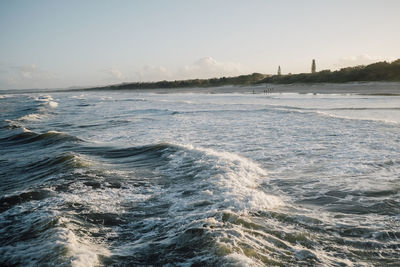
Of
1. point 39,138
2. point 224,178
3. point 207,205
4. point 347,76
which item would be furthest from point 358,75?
point 207,205

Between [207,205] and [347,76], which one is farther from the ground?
[347,76]

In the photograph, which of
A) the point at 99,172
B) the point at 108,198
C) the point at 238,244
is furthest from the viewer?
the point at 99,172

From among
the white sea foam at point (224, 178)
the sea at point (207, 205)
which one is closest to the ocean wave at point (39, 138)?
the sea at point (207, 205)

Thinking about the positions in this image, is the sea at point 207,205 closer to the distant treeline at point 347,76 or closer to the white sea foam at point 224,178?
the white sea foam at point 224,178

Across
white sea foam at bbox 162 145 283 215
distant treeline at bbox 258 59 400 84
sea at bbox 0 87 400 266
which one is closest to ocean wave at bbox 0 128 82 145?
sea at bbox 0 87 400 266

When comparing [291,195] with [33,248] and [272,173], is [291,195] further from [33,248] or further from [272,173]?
[33,248]

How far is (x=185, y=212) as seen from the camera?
4.14 metres

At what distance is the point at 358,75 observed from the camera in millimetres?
45250

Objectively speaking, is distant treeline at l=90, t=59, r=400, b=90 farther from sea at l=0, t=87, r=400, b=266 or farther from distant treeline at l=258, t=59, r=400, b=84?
sea at l=0, t=87, r=400, b=266

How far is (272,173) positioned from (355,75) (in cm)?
4726

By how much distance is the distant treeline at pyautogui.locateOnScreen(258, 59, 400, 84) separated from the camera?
40.7 metres

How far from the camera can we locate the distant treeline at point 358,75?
40719mm

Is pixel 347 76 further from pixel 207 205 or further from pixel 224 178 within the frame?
pixel 207 205

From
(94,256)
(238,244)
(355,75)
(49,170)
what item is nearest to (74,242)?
(94,256)
